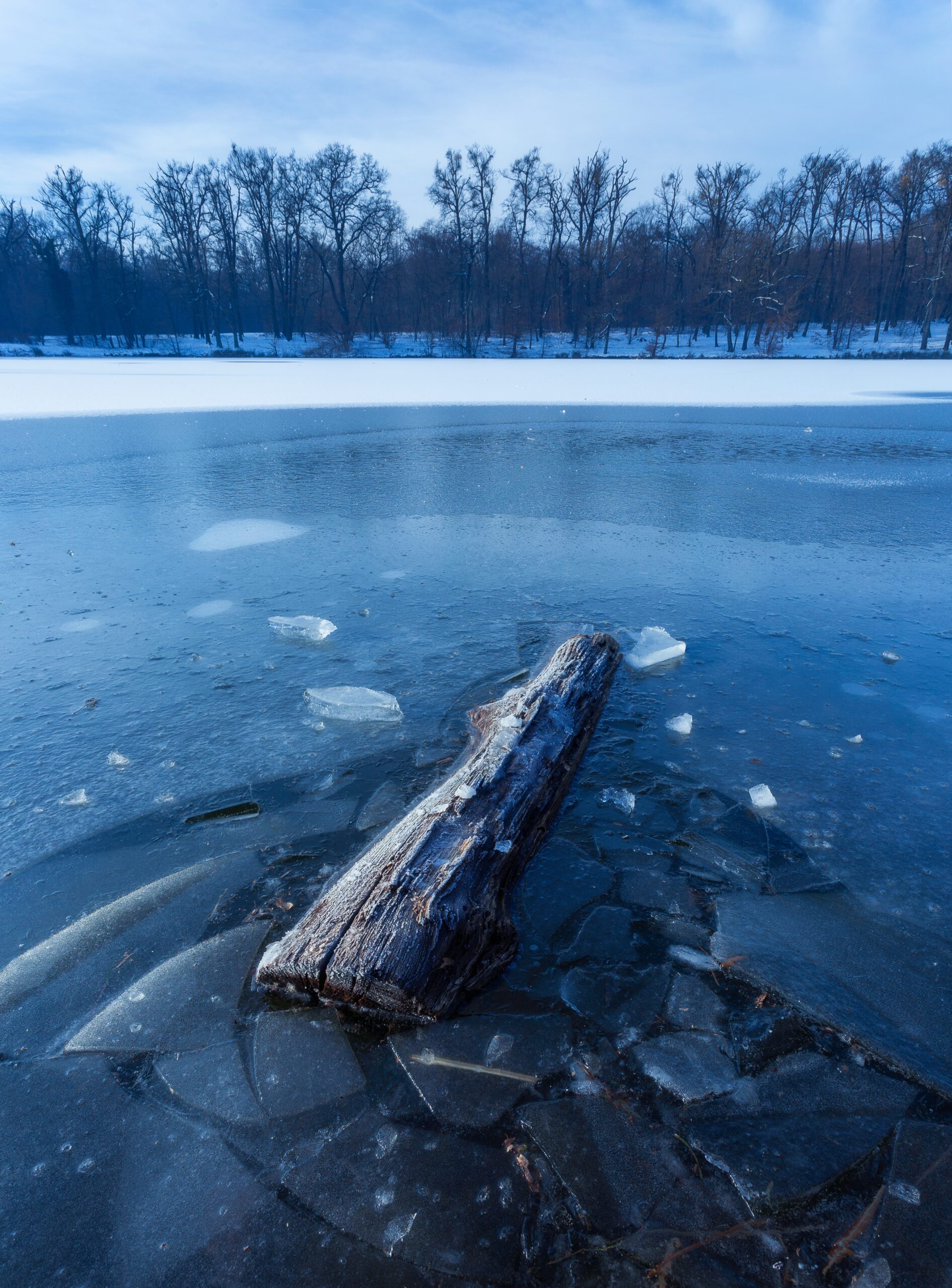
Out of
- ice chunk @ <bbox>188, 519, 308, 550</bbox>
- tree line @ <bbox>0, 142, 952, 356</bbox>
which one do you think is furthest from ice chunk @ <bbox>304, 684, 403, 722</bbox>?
tree line @ <bbox>0, 142, 952, 356</bbox>

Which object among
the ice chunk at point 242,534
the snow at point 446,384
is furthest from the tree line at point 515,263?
the ice chunk at point 242,534

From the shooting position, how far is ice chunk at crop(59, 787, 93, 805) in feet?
8.82

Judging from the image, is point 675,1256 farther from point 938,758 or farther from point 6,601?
point 6,601

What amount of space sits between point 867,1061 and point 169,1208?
1685mm

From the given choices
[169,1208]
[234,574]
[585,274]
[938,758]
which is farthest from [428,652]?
[585,274]

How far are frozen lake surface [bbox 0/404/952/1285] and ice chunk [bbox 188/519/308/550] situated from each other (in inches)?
4.8

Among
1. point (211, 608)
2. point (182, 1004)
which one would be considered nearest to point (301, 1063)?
point (182, 1004)

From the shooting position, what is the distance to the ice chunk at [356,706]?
3303 mm

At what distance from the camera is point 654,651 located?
383cm

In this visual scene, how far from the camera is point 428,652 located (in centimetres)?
399

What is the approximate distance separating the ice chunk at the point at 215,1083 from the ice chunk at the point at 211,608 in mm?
3127

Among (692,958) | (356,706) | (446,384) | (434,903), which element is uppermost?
(446,384)

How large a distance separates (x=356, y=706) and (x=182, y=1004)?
159 cm

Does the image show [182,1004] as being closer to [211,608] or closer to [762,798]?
[762,798]
